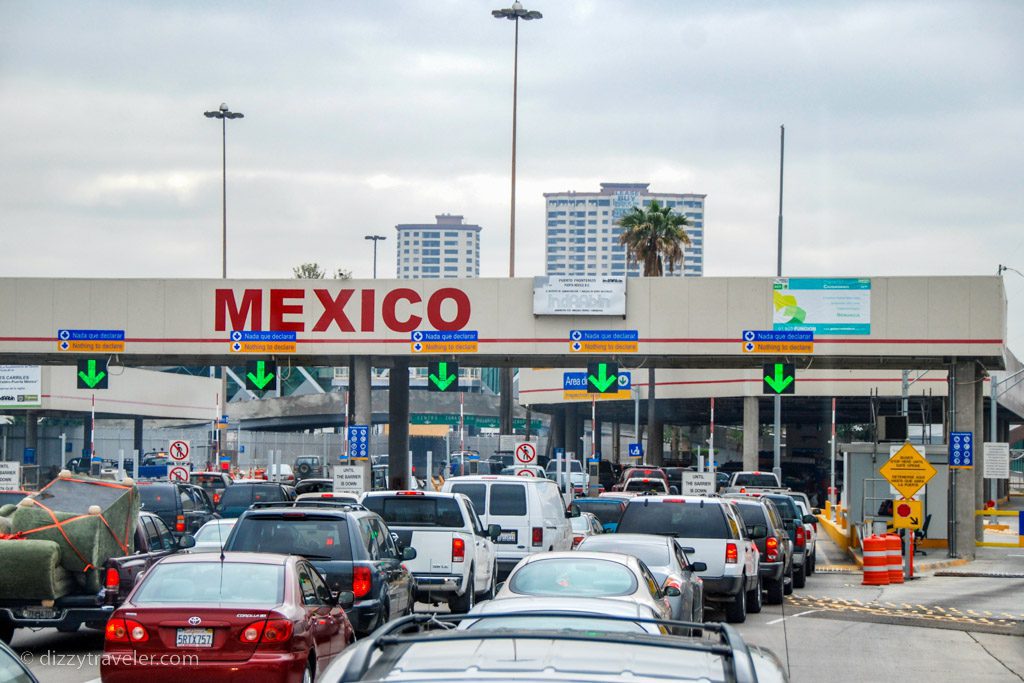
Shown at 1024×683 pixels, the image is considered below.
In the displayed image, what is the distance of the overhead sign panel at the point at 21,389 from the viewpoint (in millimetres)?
66125

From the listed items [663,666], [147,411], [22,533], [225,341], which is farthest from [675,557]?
[147,411]

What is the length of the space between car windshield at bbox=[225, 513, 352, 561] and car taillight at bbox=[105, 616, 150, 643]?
4.10 m

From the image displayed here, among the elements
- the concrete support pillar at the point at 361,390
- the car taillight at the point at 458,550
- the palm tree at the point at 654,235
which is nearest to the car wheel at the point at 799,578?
the car taillight at the point at 458,550

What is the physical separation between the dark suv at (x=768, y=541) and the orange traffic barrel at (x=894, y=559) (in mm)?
4200

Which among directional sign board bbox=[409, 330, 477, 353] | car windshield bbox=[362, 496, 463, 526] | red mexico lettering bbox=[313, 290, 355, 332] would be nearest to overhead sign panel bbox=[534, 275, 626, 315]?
directional sign board bbox=[409, 330, 477, 353]

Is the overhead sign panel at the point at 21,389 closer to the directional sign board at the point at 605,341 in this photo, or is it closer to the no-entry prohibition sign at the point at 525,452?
the no-entry prohibition sign at the point at 525,452

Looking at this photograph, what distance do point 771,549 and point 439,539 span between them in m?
7.34

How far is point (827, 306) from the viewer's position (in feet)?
127

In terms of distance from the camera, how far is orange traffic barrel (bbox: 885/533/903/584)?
3002cm

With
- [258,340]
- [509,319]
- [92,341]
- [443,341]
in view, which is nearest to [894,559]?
[509,319]

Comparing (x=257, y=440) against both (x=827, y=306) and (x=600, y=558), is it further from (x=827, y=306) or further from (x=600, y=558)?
(x=600, y=558)

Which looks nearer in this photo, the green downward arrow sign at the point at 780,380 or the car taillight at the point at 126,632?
the car taillight at the point at 126,632

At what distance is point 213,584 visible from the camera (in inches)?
485

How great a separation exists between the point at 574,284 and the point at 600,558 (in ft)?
84.0
